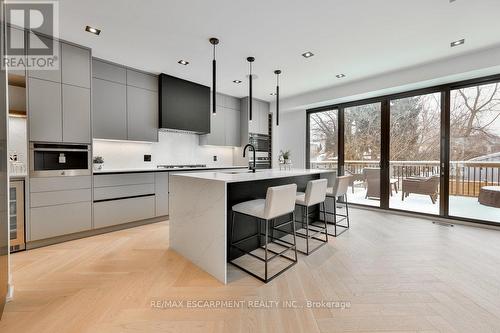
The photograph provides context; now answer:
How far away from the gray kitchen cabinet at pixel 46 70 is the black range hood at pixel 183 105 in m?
1.42

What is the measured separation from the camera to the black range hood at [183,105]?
157 inches

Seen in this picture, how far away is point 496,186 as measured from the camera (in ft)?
11.2

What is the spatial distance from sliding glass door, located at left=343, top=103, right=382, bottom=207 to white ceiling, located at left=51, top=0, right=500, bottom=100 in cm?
110

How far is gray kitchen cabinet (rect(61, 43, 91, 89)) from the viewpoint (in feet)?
9.34

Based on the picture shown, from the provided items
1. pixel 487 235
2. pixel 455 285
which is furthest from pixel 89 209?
pixel 487 235

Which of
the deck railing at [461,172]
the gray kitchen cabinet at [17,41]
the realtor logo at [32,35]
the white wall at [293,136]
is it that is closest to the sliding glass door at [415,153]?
the deck railing at [461,172]

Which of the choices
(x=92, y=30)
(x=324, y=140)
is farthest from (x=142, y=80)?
(x=324, y=140)

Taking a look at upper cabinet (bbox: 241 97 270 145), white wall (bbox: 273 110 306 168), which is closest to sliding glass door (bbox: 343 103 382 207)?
white wall (bbox: 273 110 306 168)

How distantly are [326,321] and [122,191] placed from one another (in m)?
3.14

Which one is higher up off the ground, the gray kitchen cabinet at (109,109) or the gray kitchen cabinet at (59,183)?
the gray kitchen cabinet at (109,109)

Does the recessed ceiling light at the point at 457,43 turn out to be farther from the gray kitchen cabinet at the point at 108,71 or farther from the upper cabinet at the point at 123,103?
the gray kitchen cabinet at the point at 108,71

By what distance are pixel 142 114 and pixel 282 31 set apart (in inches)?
104

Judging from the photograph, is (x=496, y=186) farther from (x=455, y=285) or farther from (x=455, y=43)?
(x=455, y=285)

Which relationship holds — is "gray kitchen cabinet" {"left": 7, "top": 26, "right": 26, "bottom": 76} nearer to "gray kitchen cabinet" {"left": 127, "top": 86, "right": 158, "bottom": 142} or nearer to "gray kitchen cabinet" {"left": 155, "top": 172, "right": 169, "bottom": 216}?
"gray kitchen cabinet" {"left": 127, "top": 86, "right": 158, "bottom": 142}
